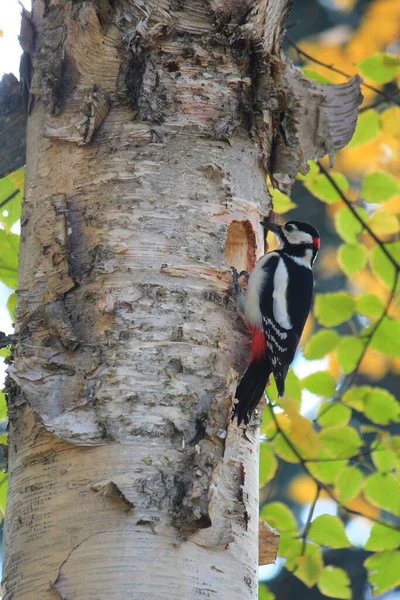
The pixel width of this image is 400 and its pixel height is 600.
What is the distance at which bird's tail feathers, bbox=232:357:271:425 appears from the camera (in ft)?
6.45

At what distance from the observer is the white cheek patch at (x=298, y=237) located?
3.73 m

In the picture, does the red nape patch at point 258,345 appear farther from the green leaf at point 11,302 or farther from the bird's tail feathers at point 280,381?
the green leaf at point 11,302

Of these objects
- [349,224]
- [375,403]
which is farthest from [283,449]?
[349,224]

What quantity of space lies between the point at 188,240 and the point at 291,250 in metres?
1.76

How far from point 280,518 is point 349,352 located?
25.5 inches

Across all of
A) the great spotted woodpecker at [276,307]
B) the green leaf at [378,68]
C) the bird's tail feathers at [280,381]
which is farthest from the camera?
the green leaf at [378,68]

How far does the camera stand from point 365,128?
3207mm

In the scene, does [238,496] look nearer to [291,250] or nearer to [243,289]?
[243,289]

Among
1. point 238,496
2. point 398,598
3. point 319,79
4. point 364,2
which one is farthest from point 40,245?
point 398,598

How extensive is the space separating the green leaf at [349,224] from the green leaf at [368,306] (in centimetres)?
21

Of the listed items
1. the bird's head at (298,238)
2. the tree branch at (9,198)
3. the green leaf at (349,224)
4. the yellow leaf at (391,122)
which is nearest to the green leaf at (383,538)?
the green leaf at (349,224)

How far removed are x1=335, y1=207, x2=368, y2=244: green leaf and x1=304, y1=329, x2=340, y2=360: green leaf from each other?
0.34 meters

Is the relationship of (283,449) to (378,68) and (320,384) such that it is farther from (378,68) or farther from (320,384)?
(378,68)

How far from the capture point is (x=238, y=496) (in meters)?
1.85
